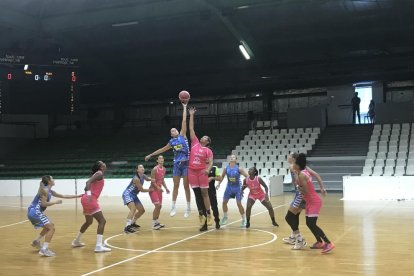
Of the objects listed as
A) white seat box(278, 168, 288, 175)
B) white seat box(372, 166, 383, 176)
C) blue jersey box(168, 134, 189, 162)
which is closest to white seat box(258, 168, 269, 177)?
white seat box(278, 168, 288, 175)

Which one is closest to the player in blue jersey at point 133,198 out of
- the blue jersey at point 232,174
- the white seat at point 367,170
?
the blue jersey at point 232,174

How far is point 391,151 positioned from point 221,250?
50.7ft

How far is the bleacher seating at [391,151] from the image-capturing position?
19.6 metres

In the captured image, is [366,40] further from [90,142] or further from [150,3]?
[90,142]

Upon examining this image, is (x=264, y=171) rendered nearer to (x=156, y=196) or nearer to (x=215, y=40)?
(x=215, y=40)

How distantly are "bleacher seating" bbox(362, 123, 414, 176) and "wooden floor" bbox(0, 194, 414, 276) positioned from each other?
7113mm

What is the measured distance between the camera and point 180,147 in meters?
10.3

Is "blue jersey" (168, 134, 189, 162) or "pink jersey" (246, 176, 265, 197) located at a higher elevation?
"blue jersey" (168, 134, 189, 162)

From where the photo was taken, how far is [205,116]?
33969 millimetres

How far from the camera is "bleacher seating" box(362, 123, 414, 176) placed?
19562 mm

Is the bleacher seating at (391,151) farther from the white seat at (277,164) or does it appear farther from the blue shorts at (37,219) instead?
the blue shorts at (37,219)

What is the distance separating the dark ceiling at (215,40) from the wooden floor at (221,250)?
29.0 feet

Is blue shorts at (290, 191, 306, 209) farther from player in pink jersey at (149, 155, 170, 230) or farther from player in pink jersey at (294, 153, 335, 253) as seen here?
player in pink jersey at (149, 155, 170, 230)

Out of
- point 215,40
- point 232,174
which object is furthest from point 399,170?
point 232,174
